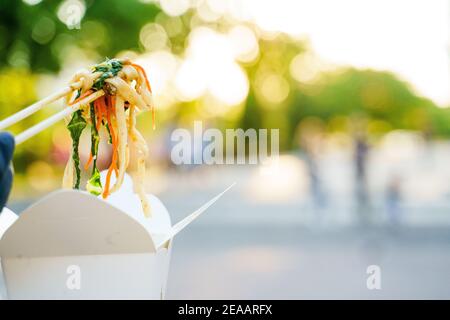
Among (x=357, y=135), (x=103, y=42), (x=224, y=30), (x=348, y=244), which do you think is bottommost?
(x=348, y=244)

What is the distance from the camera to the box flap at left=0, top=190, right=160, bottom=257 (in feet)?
3.81

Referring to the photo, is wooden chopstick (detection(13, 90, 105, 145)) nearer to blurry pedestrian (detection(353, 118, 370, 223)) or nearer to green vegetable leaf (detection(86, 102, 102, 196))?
green vegetable leaf (detection(86, 102, 102, 196))

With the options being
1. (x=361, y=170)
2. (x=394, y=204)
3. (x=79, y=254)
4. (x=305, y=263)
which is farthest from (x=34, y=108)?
(x=361, y=170)

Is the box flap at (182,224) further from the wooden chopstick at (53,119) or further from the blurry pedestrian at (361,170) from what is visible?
the blurry pedestrian at (361,170)

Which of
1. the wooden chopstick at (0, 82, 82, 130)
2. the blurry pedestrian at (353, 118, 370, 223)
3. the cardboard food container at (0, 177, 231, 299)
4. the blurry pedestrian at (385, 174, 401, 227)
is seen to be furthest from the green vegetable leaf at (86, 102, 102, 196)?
the blurry pedestrian at (353, 118, 370, 223)

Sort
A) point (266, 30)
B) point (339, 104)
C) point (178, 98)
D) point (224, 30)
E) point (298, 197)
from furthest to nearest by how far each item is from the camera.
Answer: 1. point (339, 104)
2. point (266, 30)
3. point (178, 98)
4. point (224, 30)
5. point (298, 197)

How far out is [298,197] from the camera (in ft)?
46.1

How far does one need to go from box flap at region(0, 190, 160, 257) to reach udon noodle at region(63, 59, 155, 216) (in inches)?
8.7

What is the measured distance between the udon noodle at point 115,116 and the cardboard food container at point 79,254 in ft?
0.71

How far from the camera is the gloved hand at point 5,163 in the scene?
43.8 inches
